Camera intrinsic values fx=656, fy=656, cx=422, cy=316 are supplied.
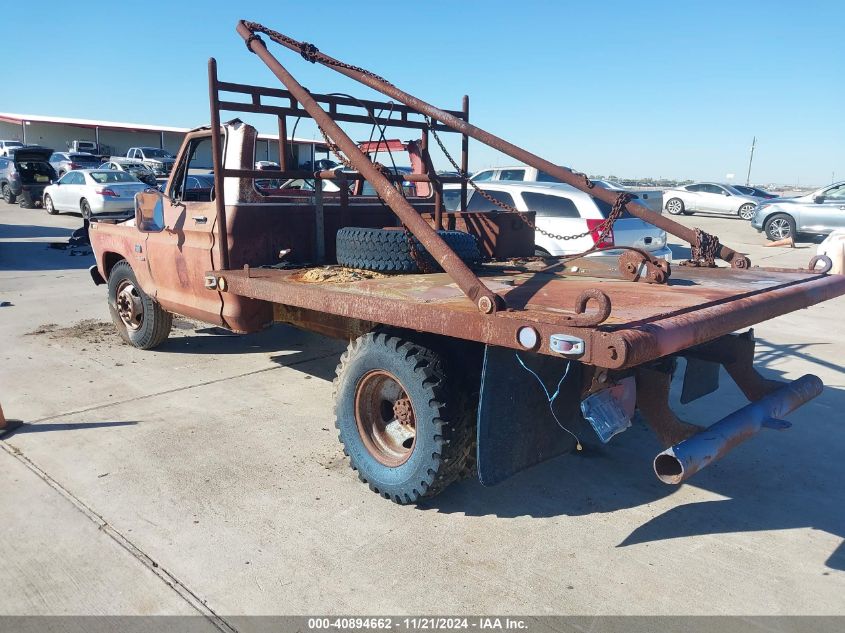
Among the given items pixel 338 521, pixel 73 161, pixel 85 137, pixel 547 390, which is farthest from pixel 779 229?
pixel 85 137

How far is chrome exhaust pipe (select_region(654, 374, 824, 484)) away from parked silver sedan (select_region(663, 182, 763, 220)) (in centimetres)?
2303

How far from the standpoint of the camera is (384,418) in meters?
3.90

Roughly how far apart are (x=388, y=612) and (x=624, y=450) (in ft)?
7.56

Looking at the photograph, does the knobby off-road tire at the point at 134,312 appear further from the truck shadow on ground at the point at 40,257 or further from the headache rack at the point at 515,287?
the truck shadow on ground at the point at 40,257

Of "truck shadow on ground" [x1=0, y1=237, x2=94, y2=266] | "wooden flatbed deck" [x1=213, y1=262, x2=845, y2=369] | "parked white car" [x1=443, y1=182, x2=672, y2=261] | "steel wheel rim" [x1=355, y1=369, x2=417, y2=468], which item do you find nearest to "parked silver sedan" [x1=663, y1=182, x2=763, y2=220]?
"parked white car" [x1=443, y1=182, x2=672, y2=261]

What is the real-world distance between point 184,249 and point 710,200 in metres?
25.2

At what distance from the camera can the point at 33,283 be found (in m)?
10.4

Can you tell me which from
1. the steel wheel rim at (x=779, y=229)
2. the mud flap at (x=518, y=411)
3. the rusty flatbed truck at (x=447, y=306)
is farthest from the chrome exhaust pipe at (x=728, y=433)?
the steel wheel rim at (x=779, y=229)

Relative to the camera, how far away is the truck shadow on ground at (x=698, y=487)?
3.55 meters

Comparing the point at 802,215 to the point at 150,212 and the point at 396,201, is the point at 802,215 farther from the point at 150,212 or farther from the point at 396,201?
the point at 396,201

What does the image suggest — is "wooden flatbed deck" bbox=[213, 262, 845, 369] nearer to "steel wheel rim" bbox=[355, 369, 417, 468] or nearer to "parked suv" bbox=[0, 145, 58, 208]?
"steel wheel rim" bbox=[355, 369, 417, 468]

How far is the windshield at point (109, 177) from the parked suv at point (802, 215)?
1820 centimetres

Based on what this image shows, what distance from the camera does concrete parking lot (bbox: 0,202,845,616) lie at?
9.46 feet

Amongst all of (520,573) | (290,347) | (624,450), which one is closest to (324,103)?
(290,347)
